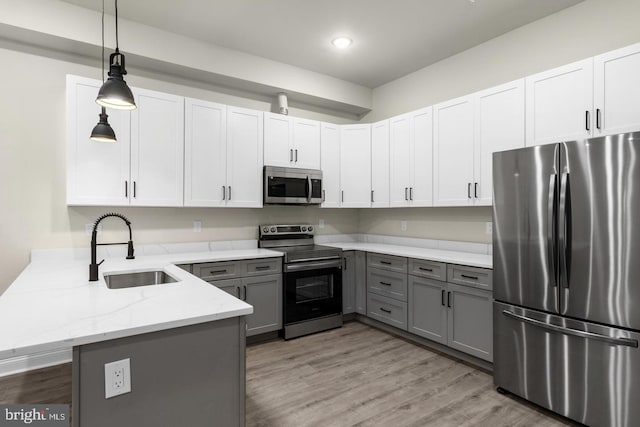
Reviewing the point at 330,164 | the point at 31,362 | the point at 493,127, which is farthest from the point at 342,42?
the point at 31,362

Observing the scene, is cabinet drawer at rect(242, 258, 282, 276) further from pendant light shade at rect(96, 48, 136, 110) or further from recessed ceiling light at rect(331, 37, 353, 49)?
recessed ceiling light at rect(331, 37, 353, 49)

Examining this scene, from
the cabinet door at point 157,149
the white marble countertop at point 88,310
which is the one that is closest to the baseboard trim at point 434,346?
the white marble countertop at point 88,310

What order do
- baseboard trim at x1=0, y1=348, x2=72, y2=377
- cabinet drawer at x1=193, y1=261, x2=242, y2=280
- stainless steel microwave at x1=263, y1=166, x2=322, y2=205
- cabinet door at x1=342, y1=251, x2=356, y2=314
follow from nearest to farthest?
baseboard trim at x1=0, y1=348, x2=72, y2=377 → cabinet drawer at x1=193, y1=261, x2=242, y2=280 → stainless steel microwave at x1=263, y1=166, x2=322, y2=205 → cabinet door at x1=342, y1=251, x2=356, y2=314

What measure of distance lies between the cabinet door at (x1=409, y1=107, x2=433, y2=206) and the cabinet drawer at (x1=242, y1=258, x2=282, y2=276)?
1629 millimetres

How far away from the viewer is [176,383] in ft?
4.62

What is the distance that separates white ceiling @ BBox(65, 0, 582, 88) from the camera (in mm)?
2916

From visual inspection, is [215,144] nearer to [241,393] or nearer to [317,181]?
[317,181]

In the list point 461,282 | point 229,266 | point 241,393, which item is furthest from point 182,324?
point 461,282

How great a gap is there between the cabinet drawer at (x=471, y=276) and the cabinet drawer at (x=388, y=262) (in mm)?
553

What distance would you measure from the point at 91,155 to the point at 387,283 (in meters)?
3.06

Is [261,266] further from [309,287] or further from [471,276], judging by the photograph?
[471,276]

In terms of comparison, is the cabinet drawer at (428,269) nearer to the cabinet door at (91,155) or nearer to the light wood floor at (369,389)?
the light wood floor at (369,389)

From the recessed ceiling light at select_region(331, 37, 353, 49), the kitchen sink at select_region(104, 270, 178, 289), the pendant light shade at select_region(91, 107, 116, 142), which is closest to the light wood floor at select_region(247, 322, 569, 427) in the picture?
the kitchen sink at select_region(104, 270, 178, 289)

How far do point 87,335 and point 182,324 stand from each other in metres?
0.31
